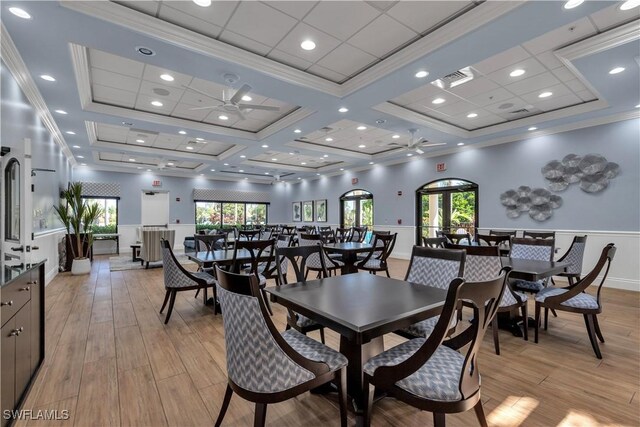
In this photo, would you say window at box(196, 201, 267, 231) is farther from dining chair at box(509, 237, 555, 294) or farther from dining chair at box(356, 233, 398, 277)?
dining chair at box(509, 237, 555, 294)

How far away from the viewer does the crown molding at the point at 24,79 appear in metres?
3.02

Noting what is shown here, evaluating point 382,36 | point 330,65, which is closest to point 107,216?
point 330,65

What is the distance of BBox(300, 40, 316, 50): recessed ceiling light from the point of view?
3.36m

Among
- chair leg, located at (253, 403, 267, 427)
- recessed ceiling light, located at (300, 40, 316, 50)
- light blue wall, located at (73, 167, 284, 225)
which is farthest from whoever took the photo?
light blue wall, located at (73, 167, 284, 225)

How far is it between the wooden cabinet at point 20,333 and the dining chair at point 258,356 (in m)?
1.27

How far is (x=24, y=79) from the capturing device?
3.76 metres

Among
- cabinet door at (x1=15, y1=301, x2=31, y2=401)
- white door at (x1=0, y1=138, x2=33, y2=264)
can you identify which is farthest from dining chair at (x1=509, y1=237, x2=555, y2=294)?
white door at (x1=0, y1=138, x2=33, y2=264)

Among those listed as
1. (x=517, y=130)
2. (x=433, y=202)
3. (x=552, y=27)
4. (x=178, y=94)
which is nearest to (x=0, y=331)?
(x=178, y=94)

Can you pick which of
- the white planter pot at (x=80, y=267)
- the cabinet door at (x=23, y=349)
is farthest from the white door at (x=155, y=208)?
the cabinet door at (x=23, y=349)

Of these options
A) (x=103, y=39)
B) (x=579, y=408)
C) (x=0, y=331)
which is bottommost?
(x=579, y=408)

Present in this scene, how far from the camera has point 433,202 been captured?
8.52 metres

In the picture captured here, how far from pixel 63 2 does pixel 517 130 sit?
24.2ft

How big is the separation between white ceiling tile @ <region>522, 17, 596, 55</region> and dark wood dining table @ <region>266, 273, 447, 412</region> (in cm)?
325

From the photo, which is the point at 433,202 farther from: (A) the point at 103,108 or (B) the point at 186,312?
(A) the point at 103,108
